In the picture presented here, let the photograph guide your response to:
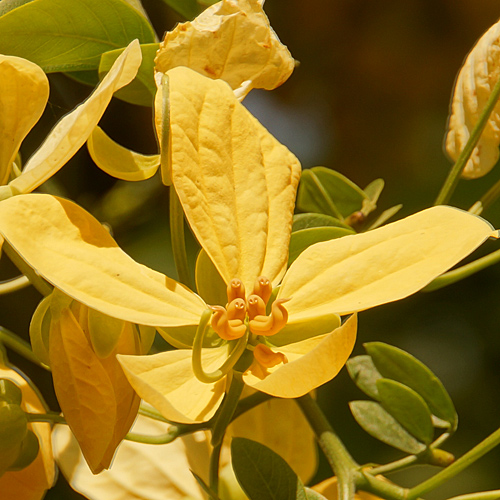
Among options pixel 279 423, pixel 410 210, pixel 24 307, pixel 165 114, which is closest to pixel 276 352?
pixel 165 114

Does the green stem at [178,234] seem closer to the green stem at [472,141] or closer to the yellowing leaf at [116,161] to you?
the yellowing leaf at [116,161]

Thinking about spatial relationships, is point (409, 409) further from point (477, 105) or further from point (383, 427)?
point (477, 105)

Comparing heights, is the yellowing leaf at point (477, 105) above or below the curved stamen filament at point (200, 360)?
above

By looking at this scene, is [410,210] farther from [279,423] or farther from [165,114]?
[165,114]

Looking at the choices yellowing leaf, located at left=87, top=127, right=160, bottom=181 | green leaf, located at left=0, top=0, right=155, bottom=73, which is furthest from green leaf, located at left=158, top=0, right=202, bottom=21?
yellowing leaf, located at left=87, top=127, right=160, bottom=181

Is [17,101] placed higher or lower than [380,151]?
higher

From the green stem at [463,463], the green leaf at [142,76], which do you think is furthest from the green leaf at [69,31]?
the green stem at [463,463]

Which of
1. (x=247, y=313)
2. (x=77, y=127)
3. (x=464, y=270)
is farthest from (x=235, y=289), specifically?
(x=464, y=270)
